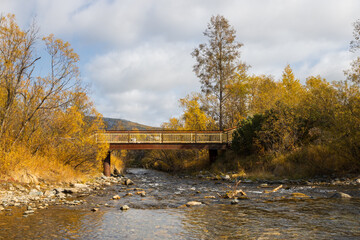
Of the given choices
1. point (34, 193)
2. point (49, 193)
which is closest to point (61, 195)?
point (49, 193)

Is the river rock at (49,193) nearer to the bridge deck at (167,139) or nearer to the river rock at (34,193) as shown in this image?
the river rock at (34,193)

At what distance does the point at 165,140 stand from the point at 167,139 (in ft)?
0.67

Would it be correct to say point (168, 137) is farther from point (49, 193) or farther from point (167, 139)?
point (49, 193)

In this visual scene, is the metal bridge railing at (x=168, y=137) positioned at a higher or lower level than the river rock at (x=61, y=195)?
higher

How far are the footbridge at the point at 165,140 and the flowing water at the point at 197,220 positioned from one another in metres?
15.3

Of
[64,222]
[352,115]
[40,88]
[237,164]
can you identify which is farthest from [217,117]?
[64,222]

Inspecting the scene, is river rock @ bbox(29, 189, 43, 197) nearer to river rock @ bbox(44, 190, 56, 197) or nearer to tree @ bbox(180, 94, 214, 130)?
river rock @ bbox(44, 190, 56, 197)

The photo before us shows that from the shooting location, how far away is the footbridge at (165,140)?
2689 cm

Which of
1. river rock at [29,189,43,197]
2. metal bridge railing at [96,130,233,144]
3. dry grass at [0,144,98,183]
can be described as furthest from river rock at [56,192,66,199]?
metal bridge railing at [96,130,233,144]

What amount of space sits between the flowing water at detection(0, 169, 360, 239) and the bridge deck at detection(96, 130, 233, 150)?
15361 millimetres

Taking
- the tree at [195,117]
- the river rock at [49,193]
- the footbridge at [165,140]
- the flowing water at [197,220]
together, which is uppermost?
the tree at [195,117]

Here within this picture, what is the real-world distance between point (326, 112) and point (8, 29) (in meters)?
19.3

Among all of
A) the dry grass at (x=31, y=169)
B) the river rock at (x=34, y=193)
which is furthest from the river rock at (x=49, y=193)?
the dry grass at (x=31, y=169)

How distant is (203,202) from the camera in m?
11.5
